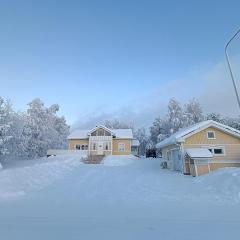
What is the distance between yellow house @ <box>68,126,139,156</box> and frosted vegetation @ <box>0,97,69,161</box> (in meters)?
7.51

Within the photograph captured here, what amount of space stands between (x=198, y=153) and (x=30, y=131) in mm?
31998

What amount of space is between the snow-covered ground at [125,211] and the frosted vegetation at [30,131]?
24.6 meters

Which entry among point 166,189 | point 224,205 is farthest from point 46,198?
point 224,205

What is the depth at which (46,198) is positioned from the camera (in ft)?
39.0

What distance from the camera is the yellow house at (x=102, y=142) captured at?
4202cm

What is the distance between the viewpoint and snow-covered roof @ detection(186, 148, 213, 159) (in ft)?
69.4

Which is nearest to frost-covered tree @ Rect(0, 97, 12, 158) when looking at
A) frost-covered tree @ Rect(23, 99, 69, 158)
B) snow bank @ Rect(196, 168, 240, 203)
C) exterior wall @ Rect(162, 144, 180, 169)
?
frost-covered tree @ Rect(23, 99, 69, 158)

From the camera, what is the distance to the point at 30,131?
44406mm

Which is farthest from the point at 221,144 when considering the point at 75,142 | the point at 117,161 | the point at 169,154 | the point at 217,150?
the point at 75,142

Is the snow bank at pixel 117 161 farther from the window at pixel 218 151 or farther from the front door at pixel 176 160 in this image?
the window at pixel 218 151

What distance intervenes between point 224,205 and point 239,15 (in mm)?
11249

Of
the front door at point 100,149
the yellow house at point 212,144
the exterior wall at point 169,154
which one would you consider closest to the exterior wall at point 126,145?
the front door at point 100,149

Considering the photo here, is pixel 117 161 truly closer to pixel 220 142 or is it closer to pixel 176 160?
pixel 176 160

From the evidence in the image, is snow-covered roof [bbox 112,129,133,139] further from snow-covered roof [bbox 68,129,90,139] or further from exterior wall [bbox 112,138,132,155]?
snow-covered roof [bbox 68,129,90,139]
